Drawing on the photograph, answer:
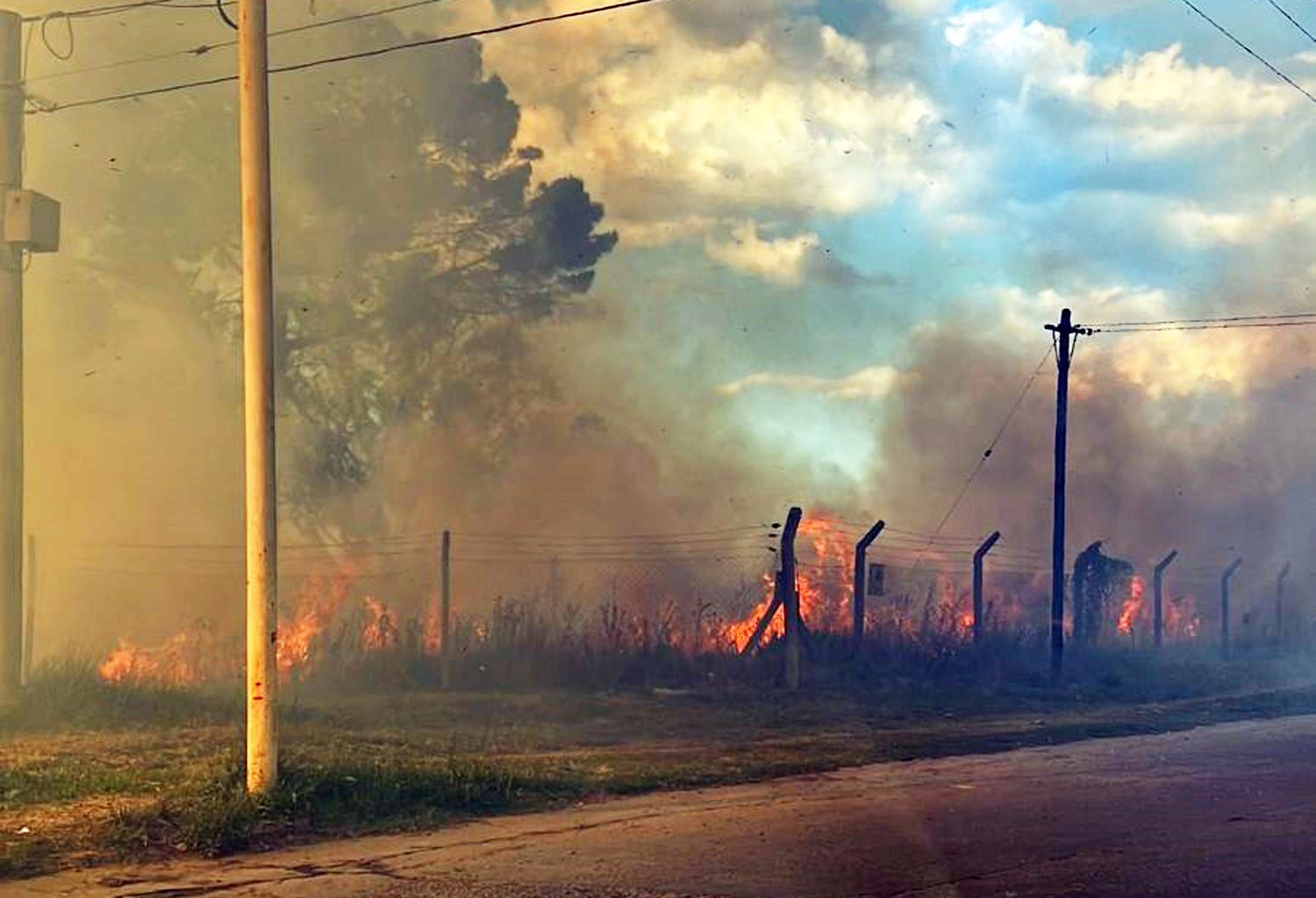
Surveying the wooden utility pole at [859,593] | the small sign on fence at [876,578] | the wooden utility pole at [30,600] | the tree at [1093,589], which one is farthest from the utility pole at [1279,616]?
the wooden utility pole at [30,600]

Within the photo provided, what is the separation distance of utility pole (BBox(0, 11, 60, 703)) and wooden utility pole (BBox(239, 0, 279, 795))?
5270 mm

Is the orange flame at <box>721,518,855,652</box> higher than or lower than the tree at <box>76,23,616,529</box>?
lower

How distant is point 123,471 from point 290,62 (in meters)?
6.77

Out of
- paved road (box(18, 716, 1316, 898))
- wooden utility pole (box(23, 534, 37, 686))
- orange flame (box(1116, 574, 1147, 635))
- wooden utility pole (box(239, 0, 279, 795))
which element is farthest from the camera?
orange flame (box(1116, 574, 1147, 635))

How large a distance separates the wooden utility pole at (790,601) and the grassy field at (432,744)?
0.50m

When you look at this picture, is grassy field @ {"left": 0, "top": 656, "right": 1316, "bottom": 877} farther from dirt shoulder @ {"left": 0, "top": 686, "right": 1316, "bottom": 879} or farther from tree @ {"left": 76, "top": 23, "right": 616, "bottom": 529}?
tree @ {"left": 76, "top": 23, "right": 616, "bottom": 529}

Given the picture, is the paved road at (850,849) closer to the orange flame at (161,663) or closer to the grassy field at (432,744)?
the grassy field at (432,744)

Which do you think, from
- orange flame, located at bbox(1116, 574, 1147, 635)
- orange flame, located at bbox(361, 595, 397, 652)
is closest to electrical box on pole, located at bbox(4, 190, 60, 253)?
orange flame, located at bbox(361, 595, 397, 652)

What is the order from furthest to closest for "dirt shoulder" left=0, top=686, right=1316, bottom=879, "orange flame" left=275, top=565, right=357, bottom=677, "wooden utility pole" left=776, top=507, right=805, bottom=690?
"wooden utility pole" left=776, top=507, right=805, bottom=690 < "orange flame" left=275, top=565, right=357, bottom=677 < "dirt shoulder" left=0, top=686, right=1316, bottom=879

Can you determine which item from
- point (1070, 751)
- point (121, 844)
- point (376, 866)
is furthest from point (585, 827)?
point (1070, 751)

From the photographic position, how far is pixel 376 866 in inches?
294

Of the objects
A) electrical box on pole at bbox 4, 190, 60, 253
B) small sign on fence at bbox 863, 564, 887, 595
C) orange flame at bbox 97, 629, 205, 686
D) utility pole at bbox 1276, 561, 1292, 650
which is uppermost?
electrical box on pole at bbox 4, 190, 60, 253

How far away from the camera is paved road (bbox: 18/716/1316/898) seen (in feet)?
23.0

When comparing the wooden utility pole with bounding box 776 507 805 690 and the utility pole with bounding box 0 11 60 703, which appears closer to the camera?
the utility pole with bounding box 0 11 60 703
